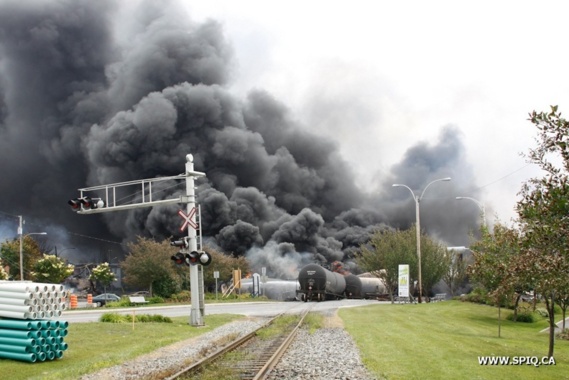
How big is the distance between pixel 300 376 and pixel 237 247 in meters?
56.7

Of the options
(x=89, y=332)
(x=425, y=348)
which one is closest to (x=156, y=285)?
(x=89, y=332)

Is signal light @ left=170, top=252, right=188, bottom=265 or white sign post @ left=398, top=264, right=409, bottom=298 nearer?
signal light @ left=170, top=252, right=188, bottom=265

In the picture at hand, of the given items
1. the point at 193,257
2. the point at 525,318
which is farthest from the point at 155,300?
the point at 525,318

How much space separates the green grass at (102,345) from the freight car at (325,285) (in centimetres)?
1823

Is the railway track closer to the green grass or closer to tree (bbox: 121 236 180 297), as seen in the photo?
the green grass

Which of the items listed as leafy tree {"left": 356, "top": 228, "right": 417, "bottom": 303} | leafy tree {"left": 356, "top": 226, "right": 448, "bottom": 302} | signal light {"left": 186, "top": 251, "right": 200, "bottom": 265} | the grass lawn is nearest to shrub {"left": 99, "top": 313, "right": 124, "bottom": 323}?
signal light {"left": 186, "top": 251, "right": 200, "bottom": 265}

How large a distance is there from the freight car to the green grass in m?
Answer: 18.2

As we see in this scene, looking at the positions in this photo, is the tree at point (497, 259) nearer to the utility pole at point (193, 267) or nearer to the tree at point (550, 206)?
the tree at point (550, 206)

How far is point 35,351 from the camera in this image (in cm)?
1495

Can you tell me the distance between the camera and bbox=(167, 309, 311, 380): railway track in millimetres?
12656

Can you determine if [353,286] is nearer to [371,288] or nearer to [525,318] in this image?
[371,288]

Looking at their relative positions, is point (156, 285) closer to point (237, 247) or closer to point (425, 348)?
point (237, 247)

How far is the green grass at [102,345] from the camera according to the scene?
13.9m

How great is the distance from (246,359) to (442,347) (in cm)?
567
